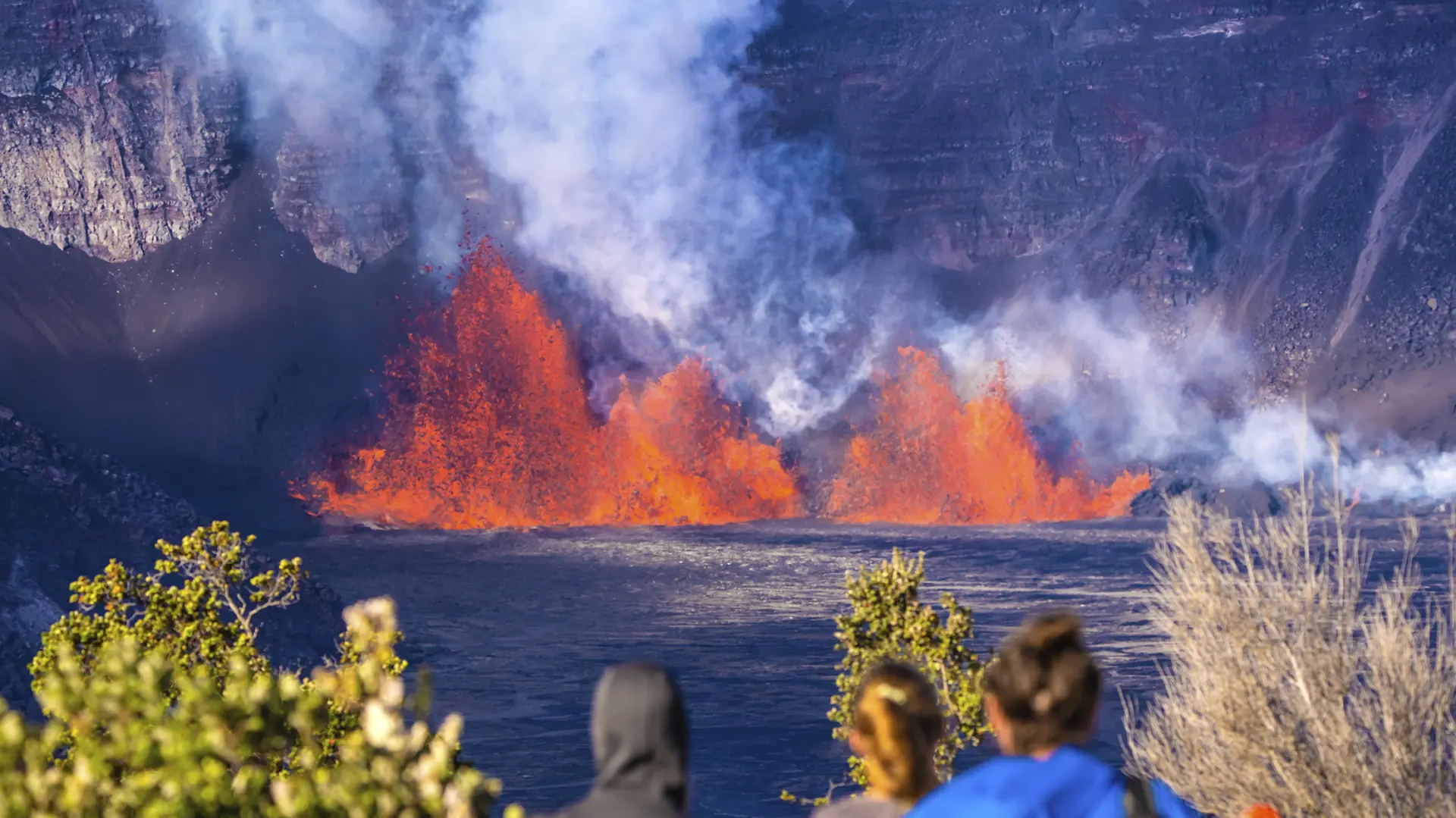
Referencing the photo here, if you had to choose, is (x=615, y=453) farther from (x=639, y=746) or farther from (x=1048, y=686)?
(x=1048, y=686)

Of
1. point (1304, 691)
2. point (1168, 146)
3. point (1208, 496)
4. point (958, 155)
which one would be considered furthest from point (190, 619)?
point (1168, 146)

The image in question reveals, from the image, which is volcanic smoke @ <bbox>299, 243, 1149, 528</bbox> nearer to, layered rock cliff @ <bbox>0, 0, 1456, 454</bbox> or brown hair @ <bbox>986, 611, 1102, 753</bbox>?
layered rock cliff @ <bbox>0, 0, 1456, 454</bbox>

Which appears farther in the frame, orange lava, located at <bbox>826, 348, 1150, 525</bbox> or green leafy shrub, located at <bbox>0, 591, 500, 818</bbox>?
orange lava, located at <bbox>826, 348, 1150, 525</bbox>

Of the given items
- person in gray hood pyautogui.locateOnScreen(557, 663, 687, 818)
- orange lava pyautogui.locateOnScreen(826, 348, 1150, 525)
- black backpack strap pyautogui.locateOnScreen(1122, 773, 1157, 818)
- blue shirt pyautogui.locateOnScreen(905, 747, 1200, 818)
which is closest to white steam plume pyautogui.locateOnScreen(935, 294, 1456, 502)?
orange lava pyautogui.locateOnScreen(826, 348, 1150, 525)

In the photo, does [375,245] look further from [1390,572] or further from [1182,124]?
[1390,572]

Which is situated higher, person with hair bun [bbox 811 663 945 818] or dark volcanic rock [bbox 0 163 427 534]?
dark volcanic rock [bbox 0 163 427 534]

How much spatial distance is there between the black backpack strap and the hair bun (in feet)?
1.65

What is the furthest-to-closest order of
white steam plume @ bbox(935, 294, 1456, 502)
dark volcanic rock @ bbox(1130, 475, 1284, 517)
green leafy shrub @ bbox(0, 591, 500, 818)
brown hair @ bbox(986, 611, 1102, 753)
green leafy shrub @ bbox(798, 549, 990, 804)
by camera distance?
white steam plume @ bbox(935, 294, 1456, 502) → dark volcanic rock @ bbox(1130, 475, 1284, 517) → green leafy shrub @ bbox(798, 549, 990, 804) → green leafy shrub @ bbox(0, 591, 500, 818) → brown hair @ bbox(986, 611, 1102, 753)

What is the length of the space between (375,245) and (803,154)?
34.2m

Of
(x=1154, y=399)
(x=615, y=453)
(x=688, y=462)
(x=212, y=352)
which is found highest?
(x=212, y=352)

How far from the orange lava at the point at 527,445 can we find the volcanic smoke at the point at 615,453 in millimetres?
121

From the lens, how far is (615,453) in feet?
379

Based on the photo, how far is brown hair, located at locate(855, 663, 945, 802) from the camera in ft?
17.7

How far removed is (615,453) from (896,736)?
110 meters
